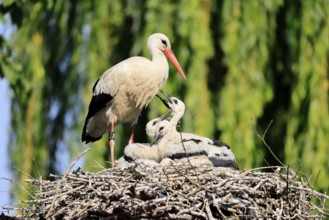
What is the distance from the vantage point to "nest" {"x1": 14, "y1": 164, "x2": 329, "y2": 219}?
22.5 ft

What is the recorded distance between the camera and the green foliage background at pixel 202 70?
11.7 meters

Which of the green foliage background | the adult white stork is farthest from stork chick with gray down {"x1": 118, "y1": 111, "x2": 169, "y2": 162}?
the green foliage background

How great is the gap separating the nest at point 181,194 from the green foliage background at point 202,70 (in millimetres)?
4063

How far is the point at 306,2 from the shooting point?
12.2m

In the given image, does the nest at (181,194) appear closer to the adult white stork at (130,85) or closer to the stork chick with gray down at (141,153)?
the stork chick with gray down at (141,153)

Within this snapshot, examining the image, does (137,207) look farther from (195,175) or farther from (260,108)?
(260,108)

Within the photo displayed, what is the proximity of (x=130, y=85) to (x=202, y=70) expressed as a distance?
7.98 ft

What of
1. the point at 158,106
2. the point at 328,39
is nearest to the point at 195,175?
the point at 158,106

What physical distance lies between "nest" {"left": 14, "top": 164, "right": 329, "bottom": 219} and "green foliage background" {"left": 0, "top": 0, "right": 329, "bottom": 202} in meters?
4.06

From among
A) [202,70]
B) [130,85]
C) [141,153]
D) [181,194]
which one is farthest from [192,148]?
[202,70]

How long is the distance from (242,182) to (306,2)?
5337 millimetres

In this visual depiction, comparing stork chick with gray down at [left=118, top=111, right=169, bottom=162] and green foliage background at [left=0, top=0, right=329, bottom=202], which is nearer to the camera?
stork chick with gray down at [left=118, top=111, right=169, bottom=162]

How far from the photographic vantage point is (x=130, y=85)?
9.41 metres

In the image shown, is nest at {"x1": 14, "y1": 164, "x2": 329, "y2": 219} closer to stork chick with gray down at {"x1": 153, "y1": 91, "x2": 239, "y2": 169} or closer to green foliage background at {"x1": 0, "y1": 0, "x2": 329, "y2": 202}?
stork chick with gray down at {"x1": 153, "y1": 91, "x2": 239, "y2": 169}
